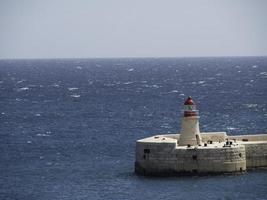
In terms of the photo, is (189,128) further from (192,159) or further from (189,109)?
(192,159)

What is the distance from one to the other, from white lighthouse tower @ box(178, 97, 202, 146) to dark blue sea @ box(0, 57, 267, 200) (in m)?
3.92

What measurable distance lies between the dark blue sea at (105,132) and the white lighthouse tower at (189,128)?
154 inches

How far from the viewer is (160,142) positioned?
70.2 metres

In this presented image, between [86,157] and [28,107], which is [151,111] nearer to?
[28,107]

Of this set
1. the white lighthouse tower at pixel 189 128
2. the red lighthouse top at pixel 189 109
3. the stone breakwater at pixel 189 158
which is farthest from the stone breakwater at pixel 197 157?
the red lighthouse top at pixel 189 109

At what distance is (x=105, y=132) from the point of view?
98312mm

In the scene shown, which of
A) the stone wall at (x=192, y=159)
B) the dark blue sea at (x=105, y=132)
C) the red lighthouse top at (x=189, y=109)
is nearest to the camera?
the dark blue sea at (x=105, y=132)

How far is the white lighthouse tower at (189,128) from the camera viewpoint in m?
72.9

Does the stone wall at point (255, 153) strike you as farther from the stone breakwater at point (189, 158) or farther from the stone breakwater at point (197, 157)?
the stone breakwater at point (189, 158)

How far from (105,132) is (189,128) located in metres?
25.9

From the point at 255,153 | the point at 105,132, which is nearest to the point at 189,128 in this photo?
the point at 255,153

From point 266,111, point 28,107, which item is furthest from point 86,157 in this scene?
point 28,107

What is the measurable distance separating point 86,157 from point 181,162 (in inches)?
532

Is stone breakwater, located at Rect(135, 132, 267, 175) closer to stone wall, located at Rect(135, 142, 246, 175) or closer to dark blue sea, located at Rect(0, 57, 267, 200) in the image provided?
stone wall, located at Rect(135, 142, 246, 175)
